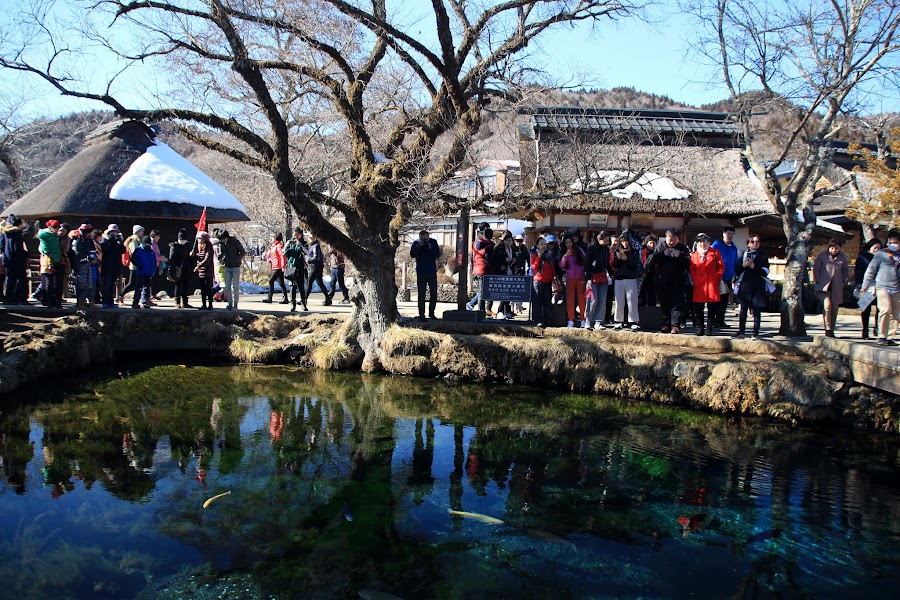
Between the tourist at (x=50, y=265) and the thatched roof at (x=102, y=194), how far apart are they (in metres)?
4.23

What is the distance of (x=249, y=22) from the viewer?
10211 mm

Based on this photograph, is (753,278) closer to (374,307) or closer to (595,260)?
(595,260)

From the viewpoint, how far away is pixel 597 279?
1130cm

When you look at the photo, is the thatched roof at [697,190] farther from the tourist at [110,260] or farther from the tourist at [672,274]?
the tourist at [110,260]

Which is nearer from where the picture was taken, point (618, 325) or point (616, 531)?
point (616, 531)

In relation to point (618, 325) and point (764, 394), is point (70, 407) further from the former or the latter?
point (764, 394)

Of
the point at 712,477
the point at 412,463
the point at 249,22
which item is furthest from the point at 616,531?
the point at 249,22

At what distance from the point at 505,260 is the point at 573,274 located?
1610 millimetres

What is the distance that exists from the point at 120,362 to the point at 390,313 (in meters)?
4.92

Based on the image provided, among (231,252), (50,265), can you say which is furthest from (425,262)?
(50,265)

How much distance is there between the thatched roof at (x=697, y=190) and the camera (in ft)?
55.8

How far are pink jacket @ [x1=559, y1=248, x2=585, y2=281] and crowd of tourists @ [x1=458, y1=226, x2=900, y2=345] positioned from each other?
17 millimetres

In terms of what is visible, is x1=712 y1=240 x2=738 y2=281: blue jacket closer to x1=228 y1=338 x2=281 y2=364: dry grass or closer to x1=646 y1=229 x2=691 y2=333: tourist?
x1=646 y1=229 x2=691 y2=333: tourist

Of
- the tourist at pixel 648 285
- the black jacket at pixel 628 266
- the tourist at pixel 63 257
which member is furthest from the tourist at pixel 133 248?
the tourist at pixel 648 285
